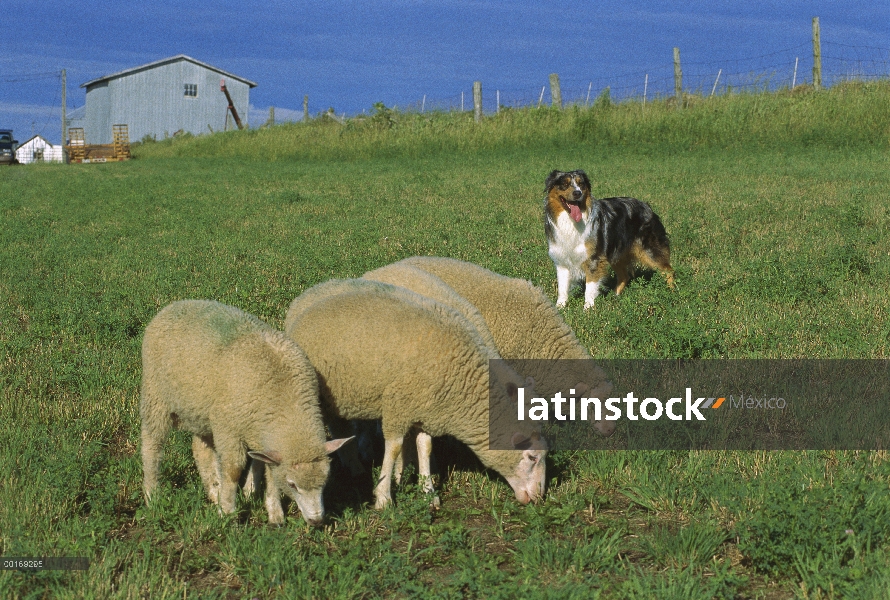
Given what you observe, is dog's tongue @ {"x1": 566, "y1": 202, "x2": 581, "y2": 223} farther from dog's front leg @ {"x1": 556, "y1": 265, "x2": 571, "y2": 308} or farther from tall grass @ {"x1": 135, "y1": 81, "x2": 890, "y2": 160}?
tall grass @ {"x1": 135, "y1": 81, "x2": 890, "y2": 160}

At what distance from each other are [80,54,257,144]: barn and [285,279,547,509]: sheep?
55.8m

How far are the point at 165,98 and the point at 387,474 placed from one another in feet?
192

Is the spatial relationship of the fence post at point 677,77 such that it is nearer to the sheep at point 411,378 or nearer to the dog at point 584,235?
the dog at point 584,235

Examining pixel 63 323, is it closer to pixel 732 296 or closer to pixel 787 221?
pixel 732 296

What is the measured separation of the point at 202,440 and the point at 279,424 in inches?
32.5

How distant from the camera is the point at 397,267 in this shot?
6.60 meters

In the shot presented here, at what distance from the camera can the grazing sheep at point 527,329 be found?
21.5ft

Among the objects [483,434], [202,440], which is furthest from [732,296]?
[202,440]

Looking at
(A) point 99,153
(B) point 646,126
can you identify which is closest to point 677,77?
(B) point 646,126

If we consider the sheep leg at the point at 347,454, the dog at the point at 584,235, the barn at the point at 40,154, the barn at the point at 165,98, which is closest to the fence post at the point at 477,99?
the dog at the point at 584,235

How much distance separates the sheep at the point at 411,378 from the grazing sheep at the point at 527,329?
3.42 ft

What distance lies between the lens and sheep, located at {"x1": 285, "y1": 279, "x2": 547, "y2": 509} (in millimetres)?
5246
